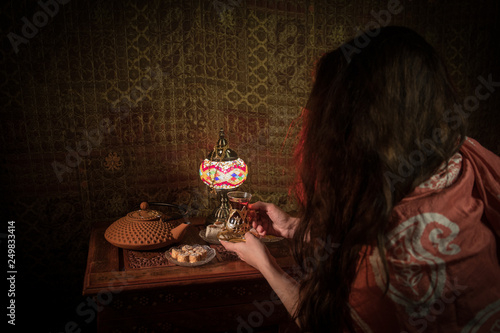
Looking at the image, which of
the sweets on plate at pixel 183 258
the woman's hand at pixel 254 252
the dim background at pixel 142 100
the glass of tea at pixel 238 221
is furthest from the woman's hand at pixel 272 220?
the dim background at pixel 142 100

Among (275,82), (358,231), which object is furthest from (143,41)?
(358,231)

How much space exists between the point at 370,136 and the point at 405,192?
0.19 m

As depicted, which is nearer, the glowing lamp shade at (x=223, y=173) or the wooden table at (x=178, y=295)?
the wooden table at (x=178, y=295)

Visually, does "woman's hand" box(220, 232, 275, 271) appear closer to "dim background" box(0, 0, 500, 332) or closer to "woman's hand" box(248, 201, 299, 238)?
"woman's hand" box(248, 201, 299, 238)

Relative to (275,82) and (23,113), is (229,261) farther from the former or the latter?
(23,113)

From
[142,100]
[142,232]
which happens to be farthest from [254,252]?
[142,100]

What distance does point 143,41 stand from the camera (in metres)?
1.95

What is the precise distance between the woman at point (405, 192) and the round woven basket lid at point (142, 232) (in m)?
0.93

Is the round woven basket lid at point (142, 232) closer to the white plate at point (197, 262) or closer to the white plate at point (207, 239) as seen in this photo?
the white plate at point (197, 262)

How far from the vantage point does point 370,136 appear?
0.88 metres

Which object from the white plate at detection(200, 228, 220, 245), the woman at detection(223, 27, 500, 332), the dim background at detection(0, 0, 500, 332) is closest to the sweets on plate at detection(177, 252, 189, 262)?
the white plate at detection(200, 228, 220, 245)

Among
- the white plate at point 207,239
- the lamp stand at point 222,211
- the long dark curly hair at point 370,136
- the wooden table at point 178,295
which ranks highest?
the long dark curly hair at point 370,136

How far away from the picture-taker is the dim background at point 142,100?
1.87 m

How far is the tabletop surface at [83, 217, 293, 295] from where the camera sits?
142 cm
